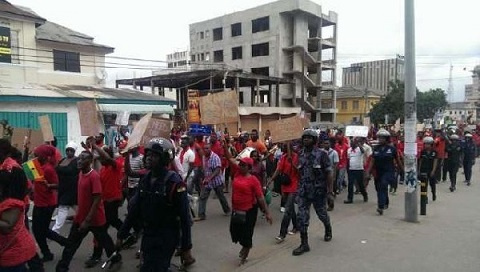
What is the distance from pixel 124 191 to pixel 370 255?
3.90 m

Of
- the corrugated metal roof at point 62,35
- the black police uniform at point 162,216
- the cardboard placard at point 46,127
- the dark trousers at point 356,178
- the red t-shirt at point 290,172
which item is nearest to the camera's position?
the black police uniform at point 162,216

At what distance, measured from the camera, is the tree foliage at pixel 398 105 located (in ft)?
144

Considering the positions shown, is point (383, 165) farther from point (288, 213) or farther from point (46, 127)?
point (46, 127)

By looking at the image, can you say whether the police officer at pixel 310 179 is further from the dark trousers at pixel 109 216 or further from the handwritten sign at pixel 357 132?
the handwritten sign at pixel 357 132

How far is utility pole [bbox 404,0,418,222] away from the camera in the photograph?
796 cm

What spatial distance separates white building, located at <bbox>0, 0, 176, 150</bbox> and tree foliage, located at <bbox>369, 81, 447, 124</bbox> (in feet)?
93.0

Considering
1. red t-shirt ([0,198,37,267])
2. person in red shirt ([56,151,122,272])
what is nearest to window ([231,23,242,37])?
person in red shirt ([56,151,122,272])

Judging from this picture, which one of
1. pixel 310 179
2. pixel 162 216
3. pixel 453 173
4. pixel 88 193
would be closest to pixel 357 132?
pixel 453 173

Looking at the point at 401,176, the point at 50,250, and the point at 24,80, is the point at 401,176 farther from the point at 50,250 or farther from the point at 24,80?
the point at 24,80

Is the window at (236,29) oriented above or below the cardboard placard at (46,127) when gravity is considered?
above

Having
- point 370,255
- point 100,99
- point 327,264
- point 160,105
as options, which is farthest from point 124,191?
point 160,105

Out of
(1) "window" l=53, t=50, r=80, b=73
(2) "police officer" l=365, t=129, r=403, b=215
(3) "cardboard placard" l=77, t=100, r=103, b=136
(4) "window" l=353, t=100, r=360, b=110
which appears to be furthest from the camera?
(4) "window" l=353, t=100, r=360, b=110

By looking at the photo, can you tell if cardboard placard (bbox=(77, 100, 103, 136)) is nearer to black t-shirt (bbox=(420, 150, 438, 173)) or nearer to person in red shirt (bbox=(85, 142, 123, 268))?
person in red shirt (bbox=(85, 142, 123, 268))

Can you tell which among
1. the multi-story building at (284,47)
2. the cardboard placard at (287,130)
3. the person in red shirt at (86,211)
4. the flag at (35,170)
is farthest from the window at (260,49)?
the person in red shirt at (86,211)
